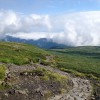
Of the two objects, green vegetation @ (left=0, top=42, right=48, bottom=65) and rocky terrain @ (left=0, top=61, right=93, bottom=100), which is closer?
rocky terrain @ (left=0, top=61, right=93, bottom=100)

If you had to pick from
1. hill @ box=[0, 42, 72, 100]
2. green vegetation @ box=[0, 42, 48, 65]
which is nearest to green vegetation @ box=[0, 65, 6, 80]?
hill @ box=[0, 42, 72, 100]

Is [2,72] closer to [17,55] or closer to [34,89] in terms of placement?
[34,89]

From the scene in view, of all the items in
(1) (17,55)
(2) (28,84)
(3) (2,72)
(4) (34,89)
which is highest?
(1) (17,55)

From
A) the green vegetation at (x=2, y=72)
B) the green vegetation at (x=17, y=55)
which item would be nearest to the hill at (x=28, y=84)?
the green vegetation at (x=2, y=72)

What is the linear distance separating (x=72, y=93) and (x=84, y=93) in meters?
4.02

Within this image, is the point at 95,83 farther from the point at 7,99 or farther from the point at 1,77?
the point at 7,99

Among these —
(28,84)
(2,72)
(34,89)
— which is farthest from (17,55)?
(34,89)

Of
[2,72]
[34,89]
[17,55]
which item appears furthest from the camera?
[17,55]

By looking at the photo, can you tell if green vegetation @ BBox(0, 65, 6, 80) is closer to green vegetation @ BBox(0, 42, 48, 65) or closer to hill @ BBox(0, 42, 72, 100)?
hill @ BBox(0, 42, 72, 100)

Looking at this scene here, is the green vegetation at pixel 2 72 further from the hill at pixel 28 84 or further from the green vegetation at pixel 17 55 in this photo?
the green vegetation at pixel 17 55

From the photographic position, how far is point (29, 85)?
6969 centimetres

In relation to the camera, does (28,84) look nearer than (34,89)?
No

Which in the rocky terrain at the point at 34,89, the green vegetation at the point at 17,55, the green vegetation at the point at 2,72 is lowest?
the rocky terrain at the point at 34,89

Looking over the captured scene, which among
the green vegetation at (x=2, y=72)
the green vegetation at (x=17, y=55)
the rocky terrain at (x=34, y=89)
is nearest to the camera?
the rocky terrain at (x=34, y=89)
